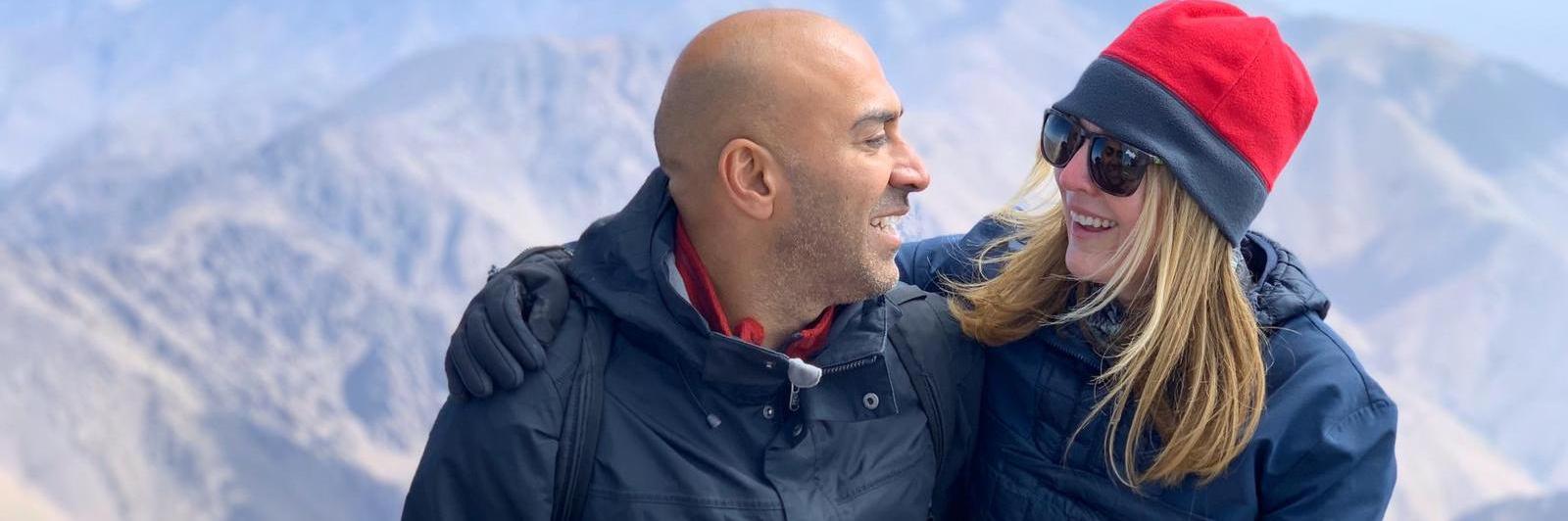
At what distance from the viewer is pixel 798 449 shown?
9.07 ft

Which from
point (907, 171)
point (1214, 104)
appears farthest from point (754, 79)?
point (1214, 104)

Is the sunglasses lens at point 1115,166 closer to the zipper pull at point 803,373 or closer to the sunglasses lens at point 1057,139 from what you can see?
the sunglasses lens at point 1057,139

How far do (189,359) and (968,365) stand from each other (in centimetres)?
4514

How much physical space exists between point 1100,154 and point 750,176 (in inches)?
30.3

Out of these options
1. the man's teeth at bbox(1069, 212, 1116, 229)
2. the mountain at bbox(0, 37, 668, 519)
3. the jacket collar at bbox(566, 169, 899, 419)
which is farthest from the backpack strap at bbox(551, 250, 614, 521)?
the mountain at bbox(0, 37, 668, 519)

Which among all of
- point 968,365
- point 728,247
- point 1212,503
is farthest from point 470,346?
point 1212,503

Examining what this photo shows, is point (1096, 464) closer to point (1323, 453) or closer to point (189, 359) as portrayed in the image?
point (1323, 453)

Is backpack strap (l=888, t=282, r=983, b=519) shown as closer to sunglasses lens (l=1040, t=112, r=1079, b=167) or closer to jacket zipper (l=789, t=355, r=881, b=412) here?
jacket zipper (l=789, t=355, r=881, b=412)

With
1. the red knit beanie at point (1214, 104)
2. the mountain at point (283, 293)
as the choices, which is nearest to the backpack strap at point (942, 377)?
the red knit beanie at point (1214, 104)

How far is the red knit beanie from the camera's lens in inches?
108

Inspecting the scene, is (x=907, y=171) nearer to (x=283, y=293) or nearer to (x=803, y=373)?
(x=803, y=373)

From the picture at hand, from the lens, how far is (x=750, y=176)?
286cm

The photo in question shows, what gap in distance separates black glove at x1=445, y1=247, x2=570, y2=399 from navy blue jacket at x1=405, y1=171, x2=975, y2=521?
44 millimetres

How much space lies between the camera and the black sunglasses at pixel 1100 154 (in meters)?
2.81
